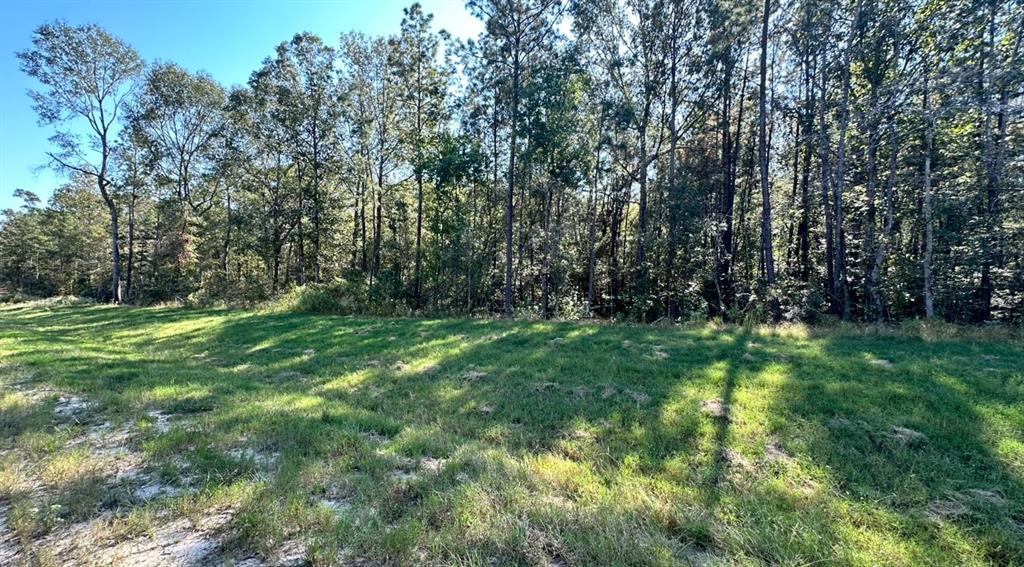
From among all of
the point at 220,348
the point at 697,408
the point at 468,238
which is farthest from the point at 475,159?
the point at 697,408

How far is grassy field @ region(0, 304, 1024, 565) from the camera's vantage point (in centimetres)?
210

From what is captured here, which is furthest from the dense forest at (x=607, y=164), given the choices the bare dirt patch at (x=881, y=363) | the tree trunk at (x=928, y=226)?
the bare dirt patch at (x=881, y=363)

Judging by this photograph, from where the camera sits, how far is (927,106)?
1077cm

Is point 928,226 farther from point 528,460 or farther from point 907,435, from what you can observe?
point 528,460

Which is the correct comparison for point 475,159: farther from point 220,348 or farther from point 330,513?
point 330,513

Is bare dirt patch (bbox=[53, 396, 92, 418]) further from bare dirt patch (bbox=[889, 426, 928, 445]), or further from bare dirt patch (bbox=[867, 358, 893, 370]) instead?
bare dirt patch (bbox=[867, 358, 893, 370])

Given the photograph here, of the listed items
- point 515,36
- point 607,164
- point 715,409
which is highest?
point 515,36

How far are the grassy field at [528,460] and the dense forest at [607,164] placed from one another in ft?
23.7

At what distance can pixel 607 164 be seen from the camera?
1797 cm

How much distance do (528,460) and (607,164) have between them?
16950 millimetres

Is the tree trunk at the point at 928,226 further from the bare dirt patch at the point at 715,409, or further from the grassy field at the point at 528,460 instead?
the bare dirt patch at the point at 715,409

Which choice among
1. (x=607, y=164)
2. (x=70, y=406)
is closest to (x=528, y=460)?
(x=70, y=406)

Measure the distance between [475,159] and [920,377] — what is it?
13946mm

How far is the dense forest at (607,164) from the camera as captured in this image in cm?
1100
